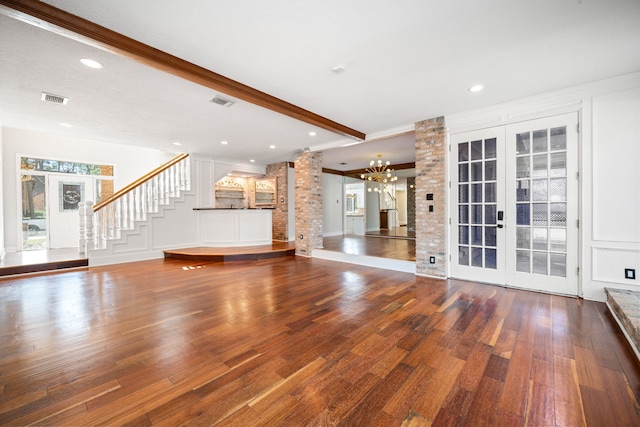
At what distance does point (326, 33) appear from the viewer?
238cm

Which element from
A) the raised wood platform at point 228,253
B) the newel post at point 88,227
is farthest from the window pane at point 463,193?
the newel post at point 88,227

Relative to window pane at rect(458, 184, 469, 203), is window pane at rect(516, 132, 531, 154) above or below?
above

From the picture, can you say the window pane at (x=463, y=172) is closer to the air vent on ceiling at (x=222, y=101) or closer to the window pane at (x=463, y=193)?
the window pane at (x=463, y=193)

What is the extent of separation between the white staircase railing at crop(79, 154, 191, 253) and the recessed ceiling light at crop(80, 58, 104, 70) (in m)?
3.94

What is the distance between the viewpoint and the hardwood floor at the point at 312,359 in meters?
1.57

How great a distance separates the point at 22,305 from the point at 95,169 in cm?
585

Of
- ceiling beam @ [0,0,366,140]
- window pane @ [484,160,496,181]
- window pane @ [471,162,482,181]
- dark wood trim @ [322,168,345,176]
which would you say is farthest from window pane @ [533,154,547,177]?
dark wood trim @ [322,168,345,176]

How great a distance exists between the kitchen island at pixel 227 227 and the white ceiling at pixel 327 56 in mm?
3171

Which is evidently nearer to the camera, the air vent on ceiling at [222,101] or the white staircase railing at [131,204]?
the air vent on ceiling at [222,101]

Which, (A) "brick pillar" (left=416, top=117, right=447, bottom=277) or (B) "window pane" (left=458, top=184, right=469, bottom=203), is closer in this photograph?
(B) "window pane" (left=458, top=184, right=469, bottom=203)

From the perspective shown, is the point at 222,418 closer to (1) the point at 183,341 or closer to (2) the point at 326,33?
(1) the point at 183,341

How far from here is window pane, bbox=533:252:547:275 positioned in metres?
3.81

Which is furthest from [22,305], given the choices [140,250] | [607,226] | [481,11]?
[607,226]

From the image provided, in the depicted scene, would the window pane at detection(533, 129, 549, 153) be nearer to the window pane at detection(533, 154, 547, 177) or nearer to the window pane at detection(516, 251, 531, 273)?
the window pane at detection(533, 154, 547, 177)
